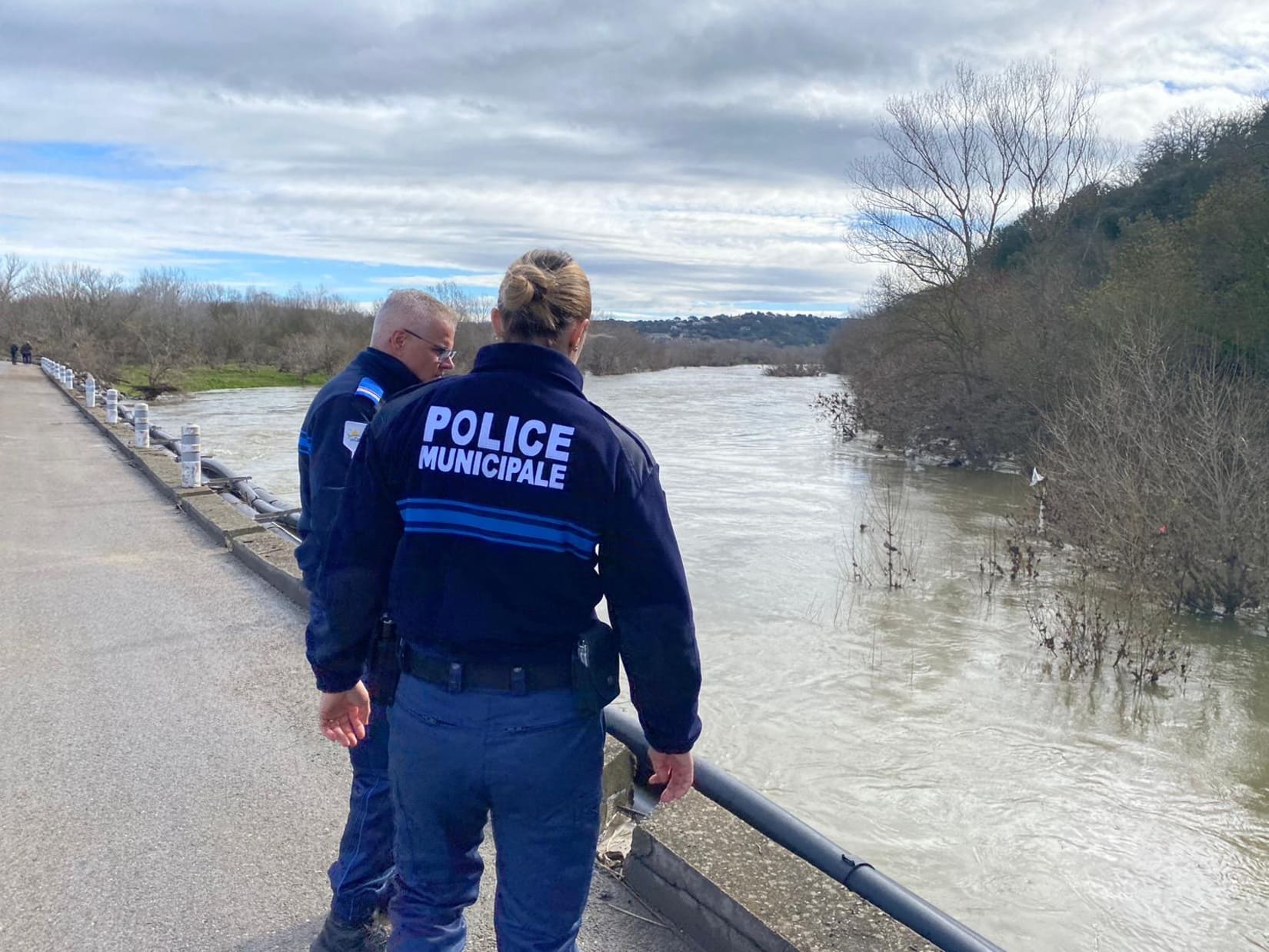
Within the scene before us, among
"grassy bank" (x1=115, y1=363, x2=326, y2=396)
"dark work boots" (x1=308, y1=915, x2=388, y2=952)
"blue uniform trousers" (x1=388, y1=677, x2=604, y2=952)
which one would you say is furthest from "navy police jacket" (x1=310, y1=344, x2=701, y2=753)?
"grassy bank" (x1=115, y1=363, x2=326, y2=396)

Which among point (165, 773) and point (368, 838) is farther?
point (165, 773)

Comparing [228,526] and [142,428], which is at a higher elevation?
[142,428]

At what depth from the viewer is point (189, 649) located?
5.95 m

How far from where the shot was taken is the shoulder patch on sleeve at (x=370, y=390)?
2887 mm

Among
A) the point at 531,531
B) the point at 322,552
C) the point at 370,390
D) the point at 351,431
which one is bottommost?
the point at 322,552

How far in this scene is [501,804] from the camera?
7.03 ft

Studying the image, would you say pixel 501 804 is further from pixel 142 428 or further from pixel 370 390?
pixel 142 428

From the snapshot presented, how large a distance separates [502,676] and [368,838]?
1120 mm

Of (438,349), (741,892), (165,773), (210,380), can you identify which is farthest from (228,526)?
(210,380)

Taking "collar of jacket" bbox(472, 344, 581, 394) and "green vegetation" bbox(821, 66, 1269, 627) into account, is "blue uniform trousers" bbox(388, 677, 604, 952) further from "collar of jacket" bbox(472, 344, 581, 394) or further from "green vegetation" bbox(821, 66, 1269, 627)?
"green vegetation" bbox(821, 66, 1269, 627)

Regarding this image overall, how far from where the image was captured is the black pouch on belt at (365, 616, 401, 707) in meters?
2.43

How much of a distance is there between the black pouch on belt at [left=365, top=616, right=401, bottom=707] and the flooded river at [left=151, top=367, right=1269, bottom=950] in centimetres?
435

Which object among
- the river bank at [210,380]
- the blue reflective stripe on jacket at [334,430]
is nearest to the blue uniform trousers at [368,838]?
the blue reflective stripe on jacket at [334,430]

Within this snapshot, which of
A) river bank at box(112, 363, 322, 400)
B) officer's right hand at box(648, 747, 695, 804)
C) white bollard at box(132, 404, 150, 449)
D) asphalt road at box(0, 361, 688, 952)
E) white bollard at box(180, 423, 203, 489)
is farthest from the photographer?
river bank at box(112, 363, 322, 400)
